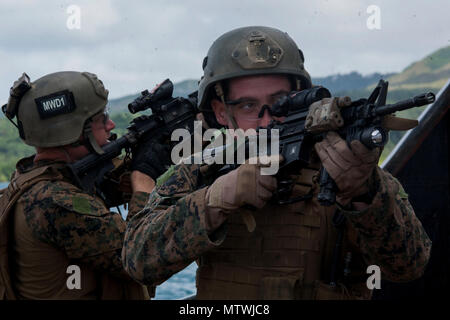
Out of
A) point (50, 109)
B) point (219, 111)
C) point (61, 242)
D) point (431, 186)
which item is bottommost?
point (61, 242)

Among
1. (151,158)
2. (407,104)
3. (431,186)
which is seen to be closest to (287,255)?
(407,104)

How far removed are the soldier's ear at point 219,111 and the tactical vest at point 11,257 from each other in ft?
4.11

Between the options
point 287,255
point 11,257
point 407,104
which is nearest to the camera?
point 407,104

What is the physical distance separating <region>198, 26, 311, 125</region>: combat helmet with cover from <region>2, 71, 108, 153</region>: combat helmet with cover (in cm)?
118

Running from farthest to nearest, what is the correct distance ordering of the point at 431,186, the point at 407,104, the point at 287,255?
the point at 431,186 < the point at 287,255 < the point at 407,104

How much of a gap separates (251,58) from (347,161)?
115 cm

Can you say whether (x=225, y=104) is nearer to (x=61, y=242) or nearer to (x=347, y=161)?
(x=347, y=161)

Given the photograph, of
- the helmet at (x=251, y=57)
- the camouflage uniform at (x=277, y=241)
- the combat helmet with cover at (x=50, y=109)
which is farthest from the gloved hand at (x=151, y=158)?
the camouflage uniform at (x=277, y=241)

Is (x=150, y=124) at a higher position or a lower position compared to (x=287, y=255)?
higher

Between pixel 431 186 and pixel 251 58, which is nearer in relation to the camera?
pixel 251 58

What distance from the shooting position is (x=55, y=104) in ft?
14.1

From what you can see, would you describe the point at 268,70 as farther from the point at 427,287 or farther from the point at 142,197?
the point at 427,287

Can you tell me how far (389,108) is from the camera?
7.23 feet

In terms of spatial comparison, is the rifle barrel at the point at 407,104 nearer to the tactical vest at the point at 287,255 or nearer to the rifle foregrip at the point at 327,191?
the rifle foregrip at the point at 327,191
